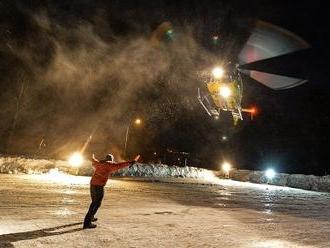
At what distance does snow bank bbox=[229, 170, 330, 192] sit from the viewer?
27231 millimetres

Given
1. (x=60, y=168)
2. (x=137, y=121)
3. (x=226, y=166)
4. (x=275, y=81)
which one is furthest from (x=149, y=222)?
(x=137, y=121)

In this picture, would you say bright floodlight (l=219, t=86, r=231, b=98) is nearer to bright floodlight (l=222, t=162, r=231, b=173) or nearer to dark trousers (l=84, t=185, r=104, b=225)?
dark trousers (l=84, t=185, r=104, b=225)

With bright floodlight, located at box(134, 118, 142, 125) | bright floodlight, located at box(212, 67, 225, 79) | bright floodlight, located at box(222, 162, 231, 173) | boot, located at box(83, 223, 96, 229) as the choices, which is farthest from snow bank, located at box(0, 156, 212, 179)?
boot, located at box(83, 223, 96, 229)

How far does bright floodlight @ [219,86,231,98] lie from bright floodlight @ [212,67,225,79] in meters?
0.54

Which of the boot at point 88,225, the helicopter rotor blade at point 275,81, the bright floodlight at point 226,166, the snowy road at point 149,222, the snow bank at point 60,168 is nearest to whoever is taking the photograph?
the snowy road at point 149,222

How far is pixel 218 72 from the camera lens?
17406 mm

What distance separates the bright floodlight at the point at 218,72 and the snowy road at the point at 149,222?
571cm

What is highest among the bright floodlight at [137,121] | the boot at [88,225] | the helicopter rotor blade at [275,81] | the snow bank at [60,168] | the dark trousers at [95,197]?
the bright floodlight at [137,121]

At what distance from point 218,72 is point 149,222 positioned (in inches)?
374

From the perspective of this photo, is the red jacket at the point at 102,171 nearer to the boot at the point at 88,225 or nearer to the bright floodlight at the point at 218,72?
the boot at the point at 88,225

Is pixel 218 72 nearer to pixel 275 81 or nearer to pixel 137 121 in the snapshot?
pixel 275 81

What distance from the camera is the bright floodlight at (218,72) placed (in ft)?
56.7

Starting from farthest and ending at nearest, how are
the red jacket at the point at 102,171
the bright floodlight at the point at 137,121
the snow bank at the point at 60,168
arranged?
the bright floodlight at the point at 137,121
the snow bank at the point at 60,168
the red jacket at the point at 102,171

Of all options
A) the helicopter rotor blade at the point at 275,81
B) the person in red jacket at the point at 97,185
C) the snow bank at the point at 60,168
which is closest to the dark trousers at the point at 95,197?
the person in red jacket at the point at 97,185
